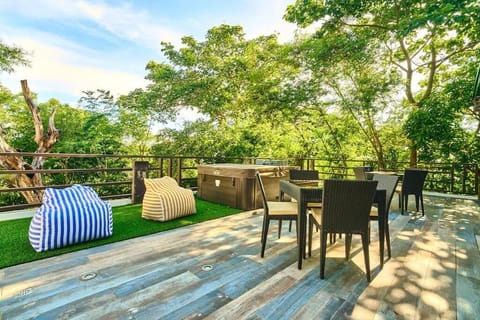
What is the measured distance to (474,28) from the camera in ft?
18.1

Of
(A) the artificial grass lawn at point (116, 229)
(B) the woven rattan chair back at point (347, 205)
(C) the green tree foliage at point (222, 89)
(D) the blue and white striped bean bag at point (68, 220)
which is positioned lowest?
(A) the artificial grass lawn at point (116, 229)

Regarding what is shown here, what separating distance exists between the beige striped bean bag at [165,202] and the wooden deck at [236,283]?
0.57 metres

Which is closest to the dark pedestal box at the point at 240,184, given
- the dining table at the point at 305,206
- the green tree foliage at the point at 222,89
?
the dining table at the point at 305,206

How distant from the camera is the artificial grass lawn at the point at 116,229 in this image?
2.25 m

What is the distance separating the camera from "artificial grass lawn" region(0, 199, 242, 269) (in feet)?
7.38

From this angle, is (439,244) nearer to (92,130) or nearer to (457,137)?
(457,137)

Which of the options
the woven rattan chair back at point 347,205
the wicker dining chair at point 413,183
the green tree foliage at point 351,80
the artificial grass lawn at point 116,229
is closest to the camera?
the woven rattan chair back at point 347,205

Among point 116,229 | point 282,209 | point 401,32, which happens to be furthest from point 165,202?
point 401,32

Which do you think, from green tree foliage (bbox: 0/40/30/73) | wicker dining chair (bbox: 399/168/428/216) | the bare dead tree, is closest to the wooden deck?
wicker dining chair (bbox: 399/168/428/216)

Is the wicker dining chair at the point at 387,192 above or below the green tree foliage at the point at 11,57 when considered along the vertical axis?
below

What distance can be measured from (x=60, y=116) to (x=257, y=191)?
933cm

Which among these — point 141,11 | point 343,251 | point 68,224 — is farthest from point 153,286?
point 141,11

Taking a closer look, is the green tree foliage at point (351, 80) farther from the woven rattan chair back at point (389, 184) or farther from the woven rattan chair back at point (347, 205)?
the woven rattan chair back at point (347, 205)

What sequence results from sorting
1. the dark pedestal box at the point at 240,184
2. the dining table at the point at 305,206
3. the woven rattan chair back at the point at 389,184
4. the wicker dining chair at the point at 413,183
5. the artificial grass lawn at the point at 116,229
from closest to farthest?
the dining table at the point at 305,206 → the artificial grass lawn at the point at 116,229 → the woven rattan chair back at the point at 389,184 → the wicker dining chair at the point at 413,183 → the dark pedestal box at the point at 240,184
